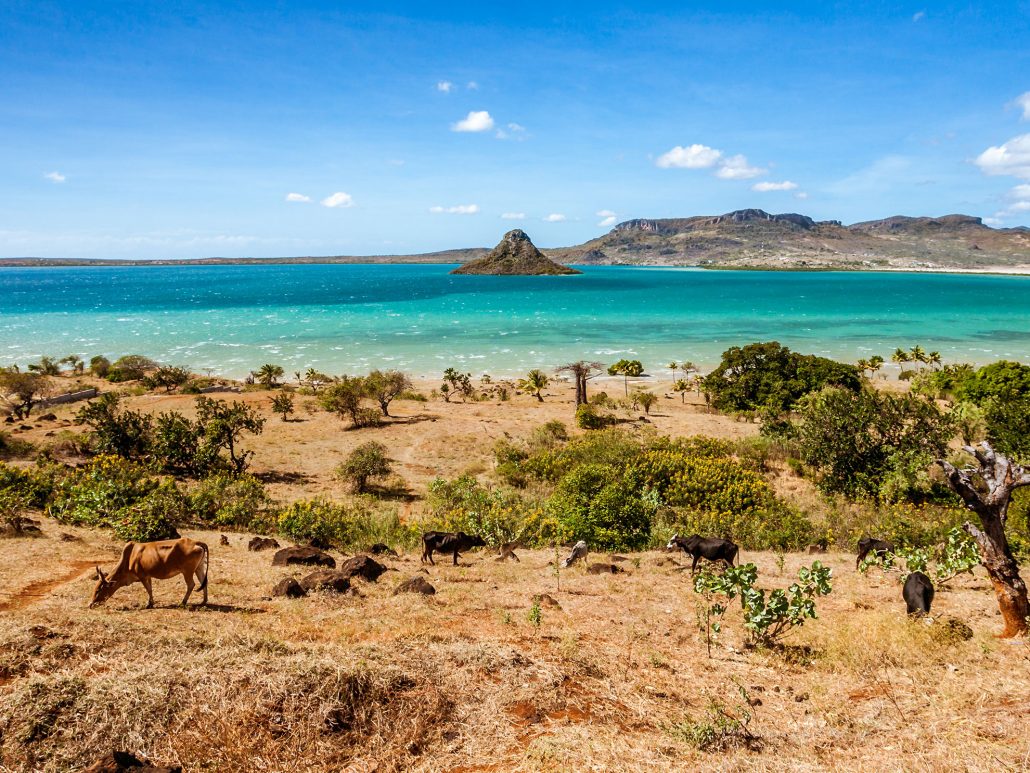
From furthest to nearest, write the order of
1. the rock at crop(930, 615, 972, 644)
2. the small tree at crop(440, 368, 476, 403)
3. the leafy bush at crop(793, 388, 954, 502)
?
the small tree at crop(440, 368, 476, 403)
the leafy bush at crop(793, 388, 954, 502)
the rock at crop(930, 615, 972, 644)

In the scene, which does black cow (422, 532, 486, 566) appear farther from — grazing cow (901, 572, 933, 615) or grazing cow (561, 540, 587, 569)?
grazing cow (901, 572, 933, 615)

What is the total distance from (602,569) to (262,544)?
8582 millimetres

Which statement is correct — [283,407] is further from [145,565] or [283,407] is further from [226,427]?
[145,565]

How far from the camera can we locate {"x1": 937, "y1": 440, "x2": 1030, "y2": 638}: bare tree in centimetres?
802

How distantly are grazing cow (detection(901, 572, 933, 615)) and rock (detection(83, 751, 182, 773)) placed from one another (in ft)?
35.2

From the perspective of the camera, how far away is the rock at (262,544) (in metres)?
13.8

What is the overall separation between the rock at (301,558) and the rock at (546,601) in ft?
16.4

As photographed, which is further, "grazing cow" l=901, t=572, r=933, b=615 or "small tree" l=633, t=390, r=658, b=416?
"small tree" l=633, t=390, r=658, b=416

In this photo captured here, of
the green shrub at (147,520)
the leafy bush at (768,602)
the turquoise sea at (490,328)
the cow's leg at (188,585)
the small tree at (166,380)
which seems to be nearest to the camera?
the leafy bush at (768,602)

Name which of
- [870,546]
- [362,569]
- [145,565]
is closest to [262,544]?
[362,569]

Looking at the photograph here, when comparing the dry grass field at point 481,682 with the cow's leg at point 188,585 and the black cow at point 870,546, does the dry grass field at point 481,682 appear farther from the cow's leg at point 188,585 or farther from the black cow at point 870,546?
the black cow at point 870,546

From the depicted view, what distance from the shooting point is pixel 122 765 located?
511cm

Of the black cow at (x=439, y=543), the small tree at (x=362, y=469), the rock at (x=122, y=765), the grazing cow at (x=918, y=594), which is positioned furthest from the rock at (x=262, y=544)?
the grazing cow at (x=918, y=594)

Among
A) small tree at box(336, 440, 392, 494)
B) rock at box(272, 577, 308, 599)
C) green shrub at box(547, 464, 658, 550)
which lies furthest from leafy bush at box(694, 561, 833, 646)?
small tree at box(336, 440, 392, 494)
